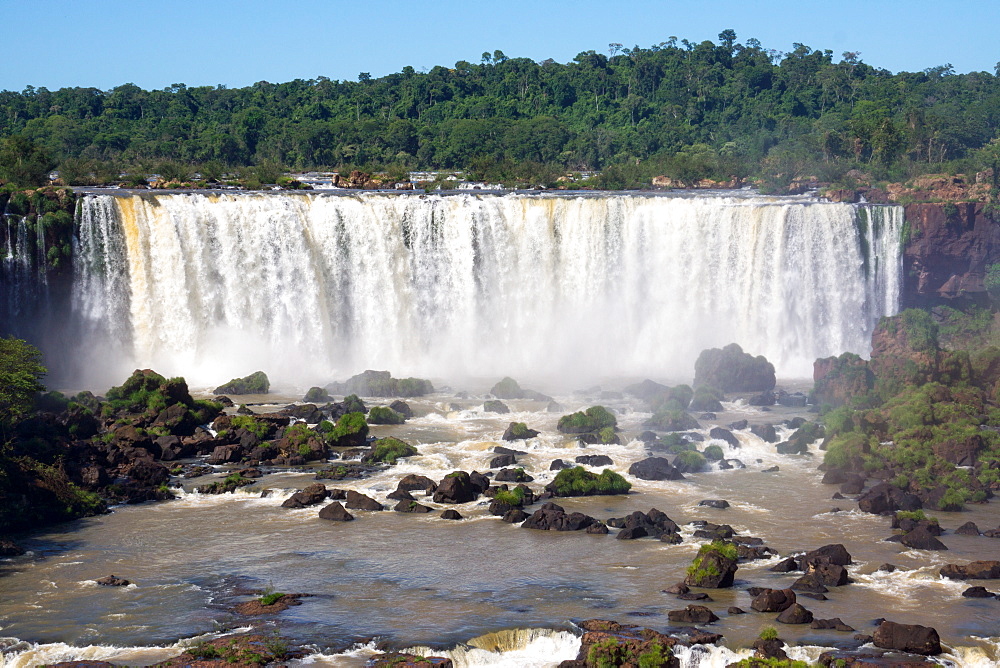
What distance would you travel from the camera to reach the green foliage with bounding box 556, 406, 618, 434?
30812mm

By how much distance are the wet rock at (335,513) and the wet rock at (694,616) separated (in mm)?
8161

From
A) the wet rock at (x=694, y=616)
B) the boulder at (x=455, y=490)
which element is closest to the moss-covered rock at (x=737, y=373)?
the boulder at (x=455, y=490)

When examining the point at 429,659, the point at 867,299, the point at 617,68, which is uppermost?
the point at 617,68

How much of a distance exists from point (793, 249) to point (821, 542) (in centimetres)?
2181

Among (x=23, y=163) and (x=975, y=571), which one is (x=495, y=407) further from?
(x=23, y=163)

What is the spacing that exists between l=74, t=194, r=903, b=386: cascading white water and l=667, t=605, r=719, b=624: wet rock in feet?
73.7

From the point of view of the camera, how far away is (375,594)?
19422 millimetres

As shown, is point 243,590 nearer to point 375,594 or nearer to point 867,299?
point 375,594

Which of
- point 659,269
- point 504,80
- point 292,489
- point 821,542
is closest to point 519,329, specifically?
point 659,269

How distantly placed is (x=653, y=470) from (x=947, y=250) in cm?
2096

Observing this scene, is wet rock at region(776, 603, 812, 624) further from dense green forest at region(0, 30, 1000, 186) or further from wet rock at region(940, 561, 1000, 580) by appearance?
dense green forest at region(0, 30, 1000, 186)

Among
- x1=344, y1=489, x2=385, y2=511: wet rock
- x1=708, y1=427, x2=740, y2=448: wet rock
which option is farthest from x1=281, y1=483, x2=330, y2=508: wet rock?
x1=708, y1=427, x2=740, y2=448: wet rock

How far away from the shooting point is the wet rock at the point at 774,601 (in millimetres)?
18094

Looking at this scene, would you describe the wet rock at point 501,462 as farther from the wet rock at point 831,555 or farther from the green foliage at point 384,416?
the wet rock at point 831,555
